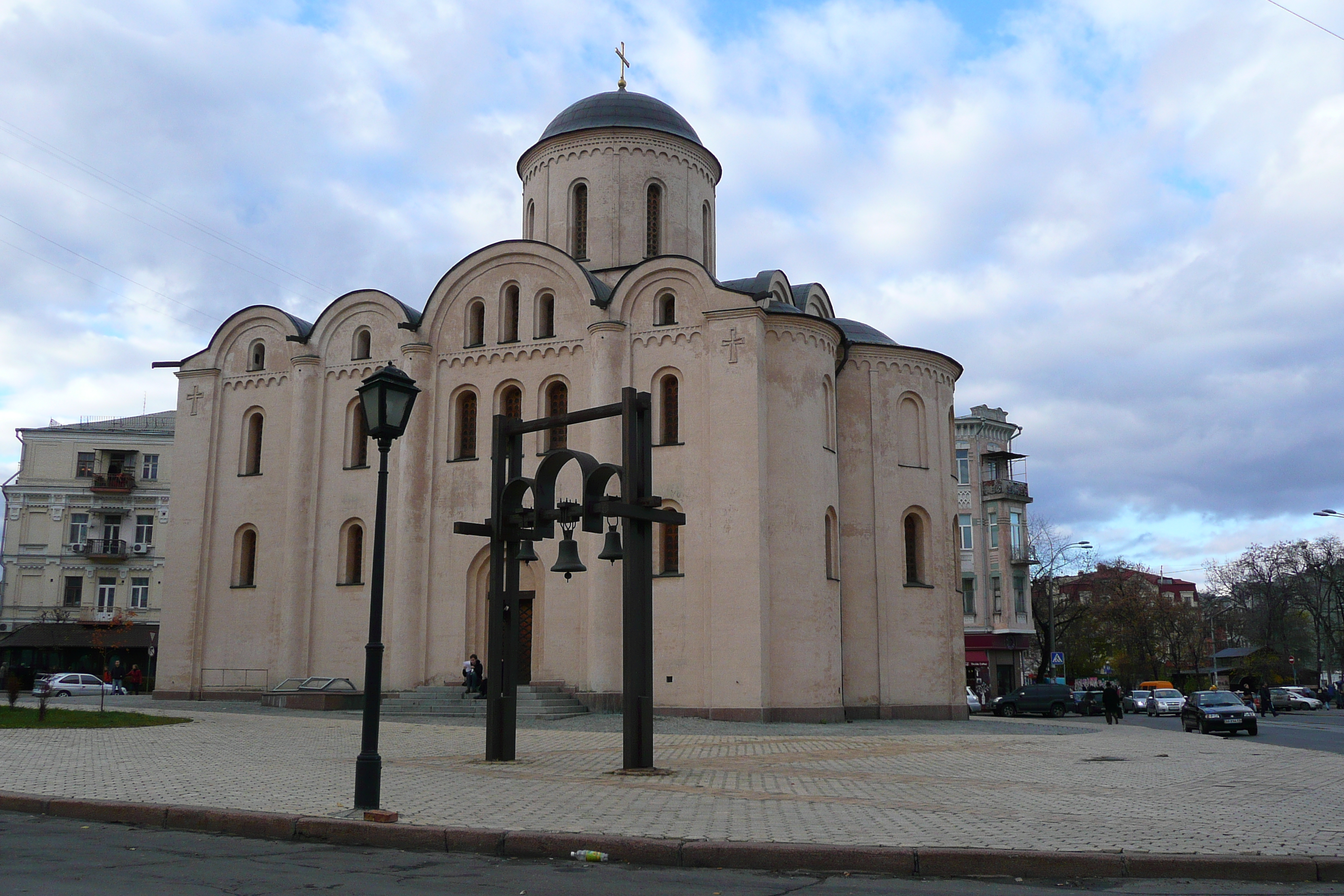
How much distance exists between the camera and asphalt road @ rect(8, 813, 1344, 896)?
7078 millimetres

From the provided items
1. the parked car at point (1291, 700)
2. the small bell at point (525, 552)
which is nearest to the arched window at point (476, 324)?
the small bell at point (525, 552)

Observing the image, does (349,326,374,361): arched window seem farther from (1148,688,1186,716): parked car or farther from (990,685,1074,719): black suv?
(1148,688,1186,716): parked car

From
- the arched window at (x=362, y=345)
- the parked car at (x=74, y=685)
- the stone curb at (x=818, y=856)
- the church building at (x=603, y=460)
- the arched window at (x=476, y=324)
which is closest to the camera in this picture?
the stone curb at (x=818, y=856)

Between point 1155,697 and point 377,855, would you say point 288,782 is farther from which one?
point 1155,697

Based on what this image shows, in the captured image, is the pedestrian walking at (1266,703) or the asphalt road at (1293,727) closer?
the asphalt road at (1293,727)

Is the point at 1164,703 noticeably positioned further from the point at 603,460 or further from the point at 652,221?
the point at 603,460

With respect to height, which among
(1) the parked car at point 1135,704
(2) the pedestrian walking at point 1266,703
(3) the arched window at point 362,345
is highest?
(3) the arched window at point 362,345

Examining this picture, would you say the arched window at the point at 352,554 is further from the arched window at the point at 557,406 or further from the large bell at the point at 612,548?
the large bell at the point at 612,548

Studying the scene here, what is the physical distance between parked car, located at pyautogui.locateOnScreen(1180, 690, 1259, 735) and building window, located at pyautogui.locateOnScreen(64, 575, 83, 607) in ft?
153

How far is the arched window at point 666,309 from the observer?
28.3 meters

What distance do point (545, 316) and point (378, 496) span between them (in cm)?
1945

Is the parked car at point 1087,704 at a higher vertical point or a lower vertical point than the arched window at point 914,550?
lower

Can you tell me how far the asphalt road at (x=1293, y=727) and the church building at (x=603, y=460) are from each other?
787cm

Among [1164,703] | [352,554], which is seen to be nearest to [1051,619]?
[1164,703]
